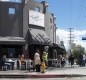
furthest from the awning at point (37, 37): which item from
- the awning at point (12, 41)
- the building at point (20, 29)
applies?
the awning at point (12, 41)

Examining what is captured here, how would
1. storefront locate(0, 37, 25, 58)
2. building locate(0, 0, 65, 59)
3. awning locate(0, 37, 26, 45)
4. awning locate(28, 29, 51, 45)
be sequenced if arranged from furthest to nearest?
awning locate(28, 29, 51, 45), building locate(0, 0, 65, 59), storefront locate(0, 37, 25, 58), awning locate(0, 37, 26, 45)

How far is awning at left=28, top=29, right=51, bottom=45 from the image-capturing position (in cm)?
4162

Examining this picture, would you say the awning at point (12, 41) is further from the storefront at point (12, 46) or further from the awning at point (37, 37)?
the awning at point (37, 37)

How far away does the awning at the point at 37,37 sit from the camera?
1639 inches

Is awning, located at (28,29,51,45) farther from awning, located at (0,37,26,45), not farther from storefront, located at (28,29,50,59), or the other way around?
awning, located at (0,37,26,45)

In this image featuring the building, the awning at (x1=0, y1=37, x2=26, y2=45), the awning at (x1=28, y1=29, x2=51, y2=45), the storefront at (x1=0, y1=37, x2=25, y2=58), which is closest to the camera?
the awning at (x1=0, y1=37, x2=26, y2=45)

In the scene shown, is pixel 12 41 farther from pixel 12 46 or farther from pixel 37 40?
pixel 37 40

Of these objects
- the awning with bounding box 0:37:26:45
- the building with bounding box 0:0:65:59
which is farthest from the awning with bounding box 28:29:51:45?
the awning with bounding box 0:37:26:45

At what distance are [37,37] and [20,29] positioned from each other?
2.25 meters

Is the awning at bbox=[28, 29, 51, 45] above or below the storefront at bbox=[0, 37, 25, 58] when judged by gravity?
above

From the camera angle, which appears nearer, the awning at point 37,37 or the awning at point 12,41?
the awning at point 12,41

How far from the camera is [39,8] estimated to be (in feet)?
148

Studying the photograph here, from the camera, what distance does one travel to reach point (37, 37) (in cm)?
4228

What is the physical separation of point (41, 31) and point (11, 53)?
16.6 feet
